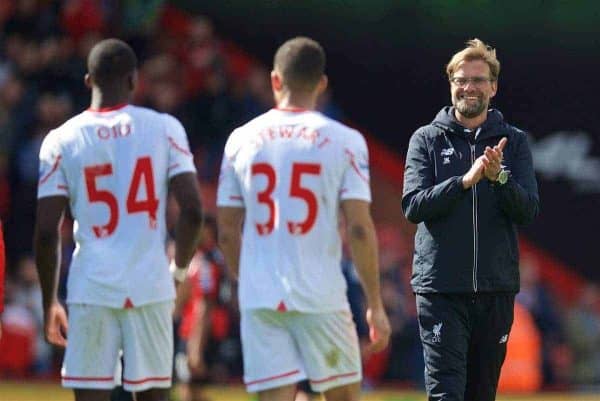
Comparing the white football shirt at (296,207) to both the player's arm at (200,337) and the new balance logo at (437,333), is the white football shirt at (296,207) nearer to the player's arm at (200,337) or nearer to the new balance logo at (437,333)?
the new balance logo at (437,333)

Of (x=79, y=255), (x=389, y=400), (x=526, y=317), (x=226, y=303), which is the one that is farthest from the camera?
(x=526, y=317)

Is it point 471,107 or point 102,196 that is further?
point 471,107

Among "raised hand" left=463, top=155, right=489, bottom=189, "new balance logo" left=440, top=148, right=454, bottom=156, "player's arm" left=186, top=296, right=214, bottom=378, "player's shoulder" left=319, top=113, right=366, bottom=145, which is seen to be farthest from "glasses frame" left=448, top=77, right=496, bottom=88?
"player's arm" left=186, top=296, right=214, bottom=378

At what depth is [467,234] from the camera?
8.16 m

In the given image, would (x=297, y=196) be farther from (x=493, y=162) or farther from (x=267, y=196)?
(x=493, y=162)

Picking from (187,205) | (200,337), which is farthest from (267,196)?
(200,337)

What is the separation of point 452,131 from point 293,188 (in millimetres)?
1121

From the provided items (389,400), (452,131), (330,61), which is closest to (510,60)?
(330,61)

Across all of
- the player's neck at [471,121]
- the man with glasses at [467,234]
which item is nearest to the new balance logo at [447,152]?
the man with glasses at [467,234]

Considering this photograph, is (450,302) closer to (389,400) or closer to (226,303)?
(226,303)

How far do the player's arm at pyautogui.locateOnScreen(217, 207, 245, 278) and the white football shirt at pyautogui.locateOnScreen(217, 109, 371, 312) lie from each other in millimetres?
123

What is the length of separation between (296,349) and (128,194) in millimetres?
1205

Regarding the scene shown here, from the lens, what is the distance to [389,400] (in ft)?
55.2

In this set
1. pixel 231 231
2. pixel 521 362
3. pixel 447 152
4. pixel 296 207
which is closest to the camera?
pixel 296 207
